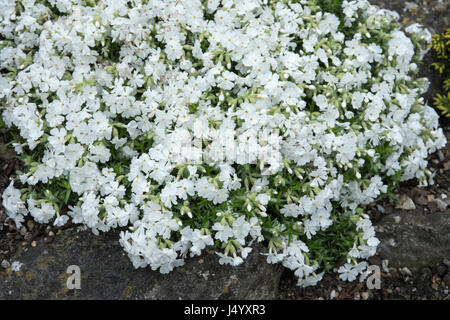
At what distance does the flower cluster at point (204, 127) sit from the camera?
3.93m

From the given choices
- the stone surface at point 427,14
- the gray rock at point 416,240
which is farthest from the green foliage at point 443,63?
the gray rock at point 416,240

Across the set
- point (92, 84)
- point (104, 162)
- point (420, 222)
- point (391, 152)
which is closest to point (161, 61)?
point (92, 84)

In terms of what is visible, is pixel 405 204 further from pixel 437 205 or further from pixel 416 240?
pixel 416 240

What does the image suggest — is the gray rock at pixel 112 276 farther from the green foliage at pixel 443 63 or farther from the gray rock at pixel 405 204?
the green foliage at pixel 443 63

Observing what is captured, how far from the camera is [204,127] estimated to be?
4051mm

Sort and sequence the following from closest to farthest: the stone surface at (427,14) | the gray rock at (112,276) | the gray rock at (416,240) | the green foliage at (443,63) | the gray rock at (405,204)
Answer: the gray rock at (112,276), the gray rock at (416,240), the gray rock at (405,204), the green foliage at (443,63), the stone surface at (427,14)

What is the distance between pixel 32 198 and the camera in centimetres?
412

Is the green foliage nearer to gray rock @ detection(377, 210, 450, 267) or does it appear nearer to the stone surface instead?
the stone surface

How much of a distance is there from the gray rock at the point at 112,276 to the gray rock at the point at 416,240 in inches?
49.7

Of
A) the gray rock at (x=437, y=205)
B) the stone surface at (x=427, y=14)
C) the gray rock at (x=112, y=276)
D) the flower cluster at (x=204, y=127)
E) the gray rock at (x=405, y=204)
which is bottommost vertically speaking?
the gray rock at (x=112, y=276)

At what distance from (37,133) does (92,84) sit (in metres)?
0.61

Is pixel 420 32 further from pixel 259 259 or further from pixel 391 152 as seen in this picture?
pixel 259 259

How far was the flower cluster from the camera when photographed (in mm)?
3934

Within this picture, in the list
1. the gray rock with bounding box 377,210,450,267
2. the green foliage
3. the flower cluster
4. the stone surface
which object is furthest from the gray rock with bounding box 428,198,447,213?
the stone surface
